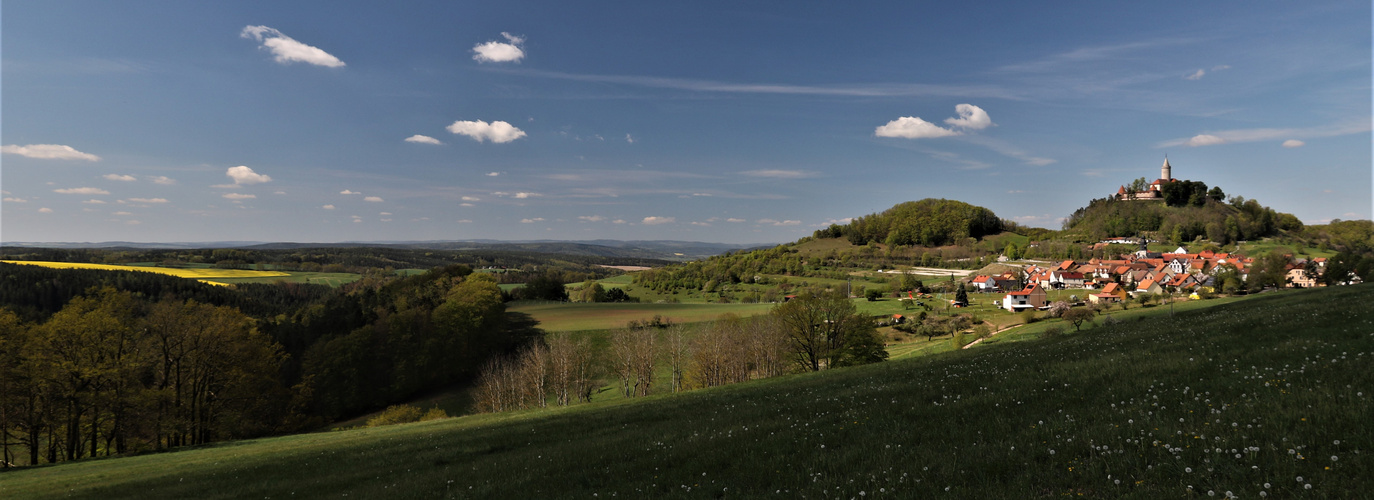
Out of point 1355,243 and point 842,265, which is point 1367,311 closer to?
point 842,265

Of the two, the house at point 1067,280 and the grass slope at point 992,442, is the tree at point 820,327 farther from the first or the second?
the house at point 1067,280

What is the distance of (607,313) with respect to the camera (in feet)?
357

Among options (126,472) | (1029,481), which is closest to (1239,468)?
(1029,481)

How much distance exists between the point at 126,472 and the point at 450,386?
58910 mm

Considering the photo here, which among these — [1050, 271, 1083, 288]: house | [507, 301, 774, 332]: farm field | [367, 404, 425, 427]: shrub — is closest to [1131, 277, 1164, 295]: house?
[1050, 271, 1083, 288]: house

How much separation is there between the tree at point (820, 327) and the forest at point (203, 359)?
51.8 meters

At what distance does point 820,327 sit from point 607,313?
195 ft

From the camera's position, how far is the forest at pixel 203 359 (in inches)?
1442

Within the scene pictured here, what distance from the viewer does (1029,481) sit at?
668cm

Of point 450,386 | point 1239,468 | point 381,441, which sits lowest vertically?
point 450,386

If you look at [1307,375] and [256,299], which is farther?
[256,299]

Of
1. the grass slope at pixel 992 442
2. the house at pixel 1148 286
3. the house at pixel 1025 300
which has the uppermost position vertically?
the grass slope at pixel 992 442

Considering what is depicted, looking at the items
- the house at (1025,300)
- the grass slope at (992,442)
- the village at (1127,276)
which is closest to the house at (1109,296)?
the village at (1127,276)

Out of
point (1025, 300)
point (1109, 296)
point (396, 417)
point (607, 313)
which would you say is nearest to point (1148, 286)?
point (1109, 296)
